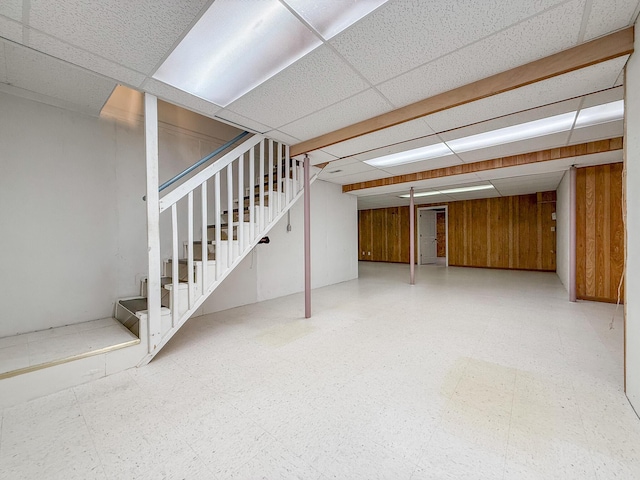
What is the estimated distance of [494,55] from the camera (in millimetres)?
1729

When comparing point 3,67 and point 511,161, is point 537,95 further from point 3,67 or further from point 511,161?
point 3,67

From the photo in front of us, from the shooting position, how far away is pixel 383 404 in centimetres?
161

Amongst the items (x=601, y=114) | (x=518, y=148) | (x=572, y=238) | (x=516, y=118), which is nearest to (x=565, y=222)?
(x=572, y=238)

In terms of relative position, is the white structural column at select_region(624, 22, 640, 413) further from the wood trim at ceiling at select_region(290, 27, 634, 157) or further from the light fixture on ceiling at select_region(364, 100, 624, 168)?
the light fixture on ceiling at select_region(364, 100, 624, 168)

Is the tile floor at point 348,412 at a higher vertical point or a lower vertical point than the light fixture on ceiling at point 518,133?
lower

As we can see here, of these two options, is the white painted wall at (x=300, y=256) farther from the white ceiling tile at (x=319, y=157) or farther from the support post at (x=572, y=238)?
the support post at (x=572, y=238)

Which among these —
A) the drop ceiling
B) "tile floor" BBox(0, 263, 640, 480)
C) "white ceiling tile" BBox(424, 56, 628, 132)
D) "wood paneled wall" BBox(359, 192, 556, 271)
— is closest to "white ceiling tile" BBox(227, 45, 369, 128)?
the drop ceiling

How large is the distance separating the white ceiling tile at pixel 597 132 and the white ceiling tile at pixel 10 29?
480cm

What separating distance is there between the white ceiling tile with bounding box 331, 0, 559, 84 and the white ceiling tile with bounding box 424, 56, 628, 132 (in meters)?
0.78

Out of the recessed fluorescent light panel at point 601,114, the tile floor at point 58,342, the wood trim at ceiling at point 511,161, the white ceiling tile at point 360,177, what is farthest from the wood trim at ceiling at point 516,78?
the tile floor at point 58,342

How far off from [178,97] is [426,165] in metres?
3.66

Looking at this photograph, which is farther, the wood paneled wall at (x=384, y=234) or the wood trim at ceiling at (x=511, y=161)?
the wood paneled wall at (x=384, y=234)

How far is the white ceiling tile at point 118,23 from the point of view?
1.38 meters

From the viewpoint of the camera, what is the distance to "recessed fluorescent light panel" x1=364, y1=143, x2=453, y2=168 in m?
3.60
